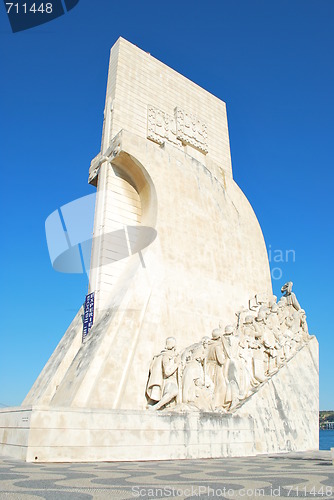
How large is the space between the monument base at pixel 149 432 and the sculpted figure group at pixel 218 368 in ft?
0.98

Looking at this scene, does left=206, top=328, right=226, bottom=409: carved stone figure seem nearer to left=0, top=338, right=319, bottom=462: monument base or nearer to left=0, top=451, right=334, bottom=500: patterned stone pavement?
left=0, top=338, right=319, bottom=462: monument base

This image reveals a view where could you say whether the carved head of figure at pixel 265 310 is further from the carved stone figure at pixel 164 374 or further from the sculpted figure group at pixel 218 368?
the carved stone figure at pixel 164 374

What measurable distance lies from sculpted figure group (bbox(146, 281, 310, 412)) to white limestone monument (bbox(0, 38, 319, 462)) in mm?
20

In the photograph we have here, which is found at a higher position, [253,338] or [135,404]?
[253,338]

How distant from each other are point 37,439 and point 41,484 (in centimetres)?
203

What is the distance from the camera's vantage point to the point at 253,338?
787 centimetres

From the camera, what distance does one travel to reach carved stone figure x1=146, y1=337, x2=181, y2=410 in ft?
20.6

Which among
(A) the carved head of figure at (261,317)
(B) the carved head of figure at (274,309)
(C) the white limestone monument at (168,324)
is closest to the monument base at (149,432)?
(C) the white limestone monument at (168,324)

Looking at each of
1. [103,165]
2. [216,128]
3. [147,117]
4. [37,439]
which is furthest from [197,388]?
[216,128]

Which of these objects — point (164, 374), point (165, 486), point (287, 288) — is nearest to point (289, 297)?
point (287, 288)

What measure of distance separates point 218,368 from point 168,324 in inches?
48.9

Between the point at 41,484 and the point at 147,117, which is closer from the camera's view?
the point at 41,484

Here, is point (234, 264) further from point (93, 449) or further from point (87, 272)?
point (93, 449)

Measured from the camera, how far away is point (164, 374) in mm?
6344
